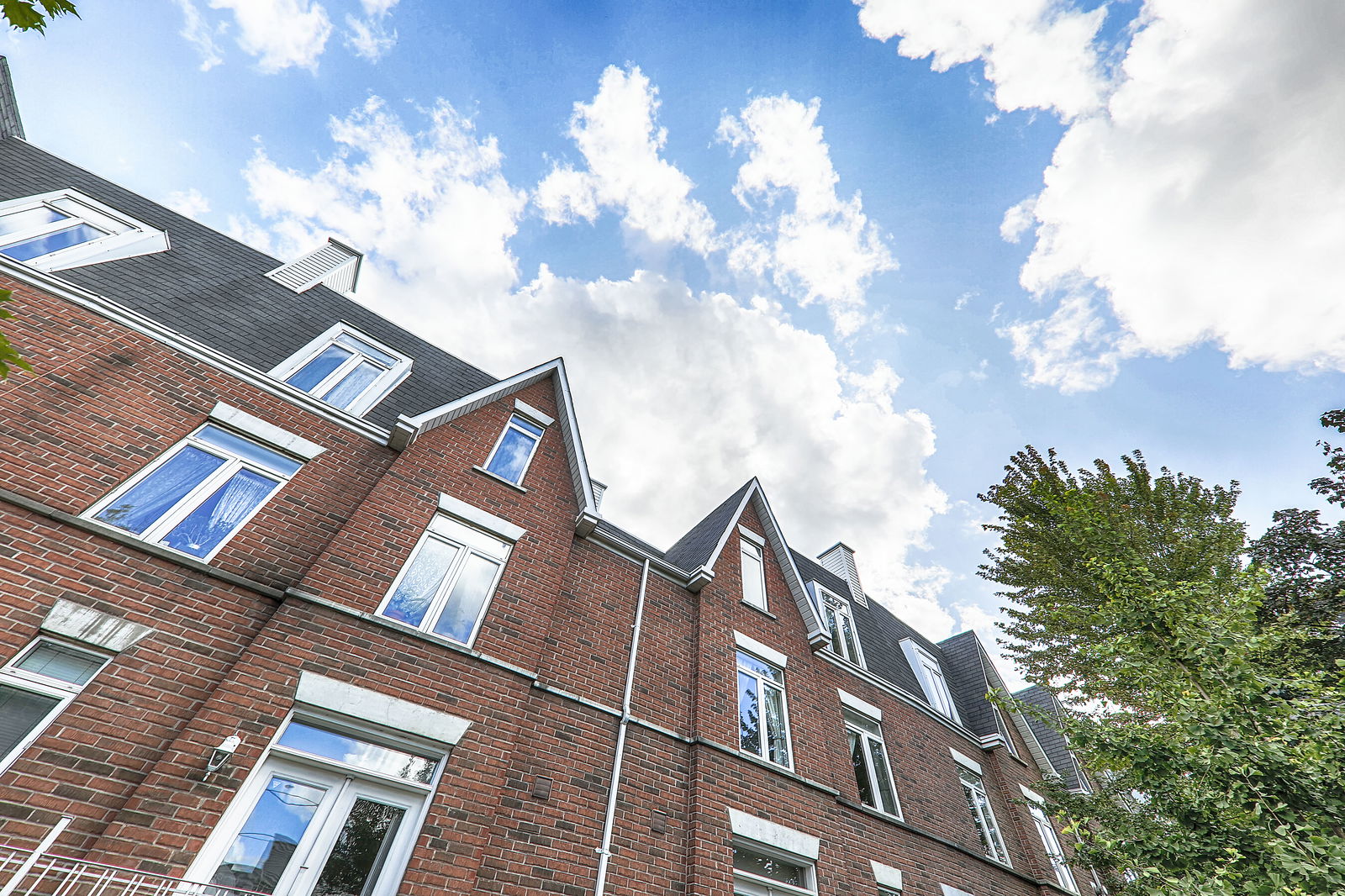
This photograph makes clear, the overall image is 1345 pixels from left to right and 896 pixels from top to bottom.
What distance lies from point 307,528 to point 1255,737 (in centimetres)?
1313

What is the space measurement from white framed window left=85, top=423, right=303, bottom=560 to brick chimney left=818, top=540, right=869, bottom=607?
16.4 meters

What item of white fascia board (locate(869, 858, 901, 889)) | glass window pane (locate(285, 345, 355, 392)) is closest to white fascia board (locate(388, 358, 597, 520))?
glass window pane (locate(285, 345, 355, 392))

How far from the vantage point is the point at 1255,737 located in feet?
23.2

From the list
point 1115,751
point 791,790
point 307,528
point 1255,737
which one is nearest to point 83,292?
point 307,528

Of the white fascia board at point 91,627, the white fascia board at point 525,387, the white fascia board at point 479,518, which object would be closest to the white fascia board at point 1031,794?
the white fascia board at point 525,387

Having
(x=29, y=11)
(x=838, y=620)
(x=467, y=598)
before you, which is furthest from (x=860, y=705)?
(x=29, y=11)

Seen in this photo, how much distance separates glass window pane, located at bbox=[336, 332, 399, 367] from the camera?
11453 mm

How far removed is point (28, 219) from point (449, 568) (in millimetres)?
9410

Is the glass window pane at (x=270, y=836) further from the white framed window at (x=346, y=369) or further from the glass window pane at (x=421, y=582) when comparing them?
the white framed window at (x=346, y=369)

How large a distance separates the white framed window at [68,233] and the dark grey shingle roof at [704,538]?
12471mm

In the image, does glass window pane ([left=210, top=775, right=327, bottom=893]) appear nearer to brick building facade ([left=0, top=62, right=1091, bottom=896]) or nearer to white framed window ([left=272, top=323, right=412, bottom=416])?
brick building facade ([left=0, top=62, right=1091, bottom=896])

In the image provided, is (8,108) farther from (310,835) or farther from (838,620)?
(838,620)

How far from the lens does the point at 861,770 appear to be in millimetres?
12953

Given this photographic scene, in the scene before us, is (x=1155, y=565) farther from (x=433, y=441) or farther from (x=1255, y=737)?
(x=433, y=441)
